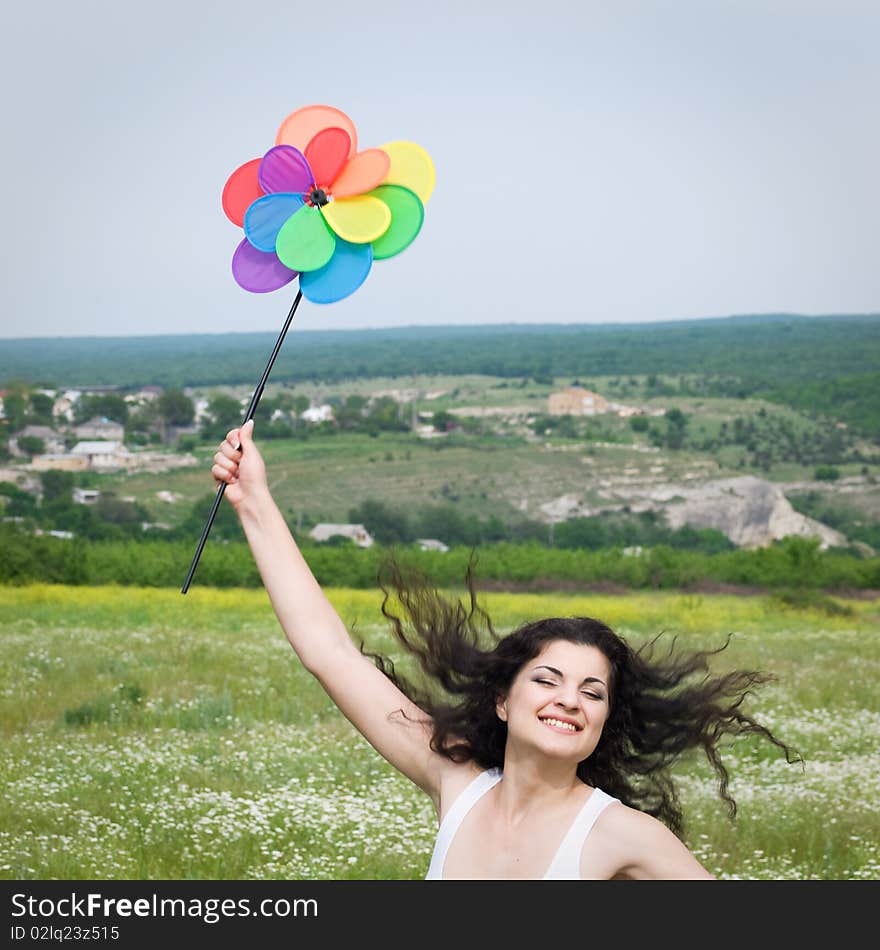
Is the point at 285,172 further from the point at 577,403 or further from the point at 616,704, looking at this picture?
the point at 577,403

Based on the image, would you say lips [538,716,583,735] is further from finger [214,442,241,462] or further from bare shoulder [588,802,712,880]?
finger [214,442,241,462]

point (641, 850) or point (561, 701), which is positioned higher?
point (561, 701)

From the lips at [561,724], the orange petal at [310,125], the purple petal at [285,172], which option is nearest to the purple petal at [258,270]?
the purple petal at [285,172]

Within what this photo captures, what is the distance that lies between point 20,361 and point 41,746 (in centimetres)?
5087

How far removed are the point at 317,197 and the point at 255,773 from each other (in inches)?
193

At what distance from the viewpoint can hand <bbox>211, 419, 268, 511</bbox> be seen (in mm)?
3213

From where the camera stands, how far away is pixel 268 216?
3635mm

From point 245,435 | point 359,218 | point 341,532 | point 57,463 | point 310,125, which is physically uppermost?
point 310,125

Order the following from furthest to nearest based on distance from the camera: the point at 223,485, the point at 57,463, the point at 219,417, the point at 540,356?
the point at 540,356
the point at 219,417
the point at 57,463
the point at 223,485

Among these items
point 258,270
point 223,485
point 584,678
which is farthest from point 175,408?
point 584,678

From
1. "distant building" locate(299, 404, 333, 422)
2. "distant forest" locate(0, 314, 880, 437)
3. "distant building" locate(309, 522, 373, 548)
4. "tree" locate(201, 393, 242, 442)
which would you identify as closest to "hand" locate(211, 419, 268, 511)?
"distant building" locate(309, 522, 373, 548)

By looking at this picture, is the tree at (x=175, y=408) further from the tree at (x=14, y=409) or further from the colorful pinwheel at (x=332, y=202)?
the colorful pinwheel at (x=332, y=202)

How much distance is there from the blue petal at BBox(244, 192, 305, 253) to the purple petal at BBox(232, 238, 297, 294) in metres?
0.07

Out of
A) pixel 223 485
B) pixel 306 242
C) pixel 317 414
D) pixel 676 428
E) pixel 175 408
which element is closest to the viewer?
pixel 223 485
